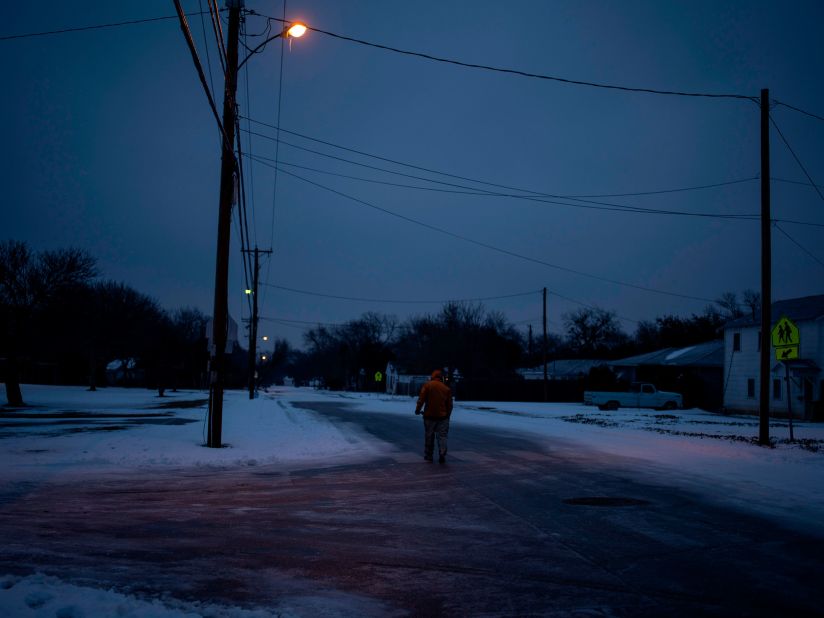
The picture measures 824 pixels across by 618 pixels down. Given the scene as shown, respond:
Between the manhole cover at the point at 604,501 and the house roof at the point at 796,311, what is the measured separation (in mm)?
35420

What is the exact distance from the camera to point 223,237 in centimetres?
1677

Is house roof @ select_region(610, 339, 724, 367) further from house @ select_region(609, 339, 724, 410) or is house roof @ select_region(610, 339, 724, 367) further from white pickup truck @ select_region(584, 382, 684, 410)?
white pickup truck @ select_region(584, 382, 684, 410)

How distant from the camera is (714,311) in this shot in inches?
4053

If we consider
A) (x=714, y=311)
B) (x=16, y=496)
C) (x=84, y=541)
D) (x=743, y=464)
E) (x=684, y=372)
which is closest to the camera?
(x=84, y=541)

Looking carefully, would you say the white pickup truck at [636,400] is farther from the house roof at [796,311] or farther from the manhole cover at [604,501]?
the manhole cover at [604,501]

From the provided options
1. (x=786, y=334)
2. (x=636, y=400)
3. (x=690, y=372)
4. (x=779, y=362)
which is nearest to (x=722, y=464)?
(x=786, y=334)

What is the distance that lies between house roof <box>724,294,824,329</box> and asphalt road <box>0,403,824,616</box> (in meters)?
34.4

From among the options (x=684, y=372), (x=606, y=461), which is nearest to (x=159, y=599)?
(x=606, y=461)

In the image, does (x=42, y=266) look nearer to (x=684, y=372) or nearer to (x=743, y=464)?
(x=743, y=464)

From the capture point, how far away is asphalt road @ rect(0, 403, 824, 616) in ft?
17.8

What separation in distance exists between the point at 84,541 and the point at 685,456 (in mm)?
13359

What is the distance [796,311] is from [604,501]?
3819 cm

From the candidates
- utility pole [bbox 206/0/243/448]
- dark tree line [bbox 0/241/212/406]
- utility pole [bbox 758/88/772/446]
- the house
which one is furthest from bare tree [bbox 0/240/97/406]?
the house

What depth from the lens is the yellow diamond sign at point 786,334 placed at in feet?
63.7
